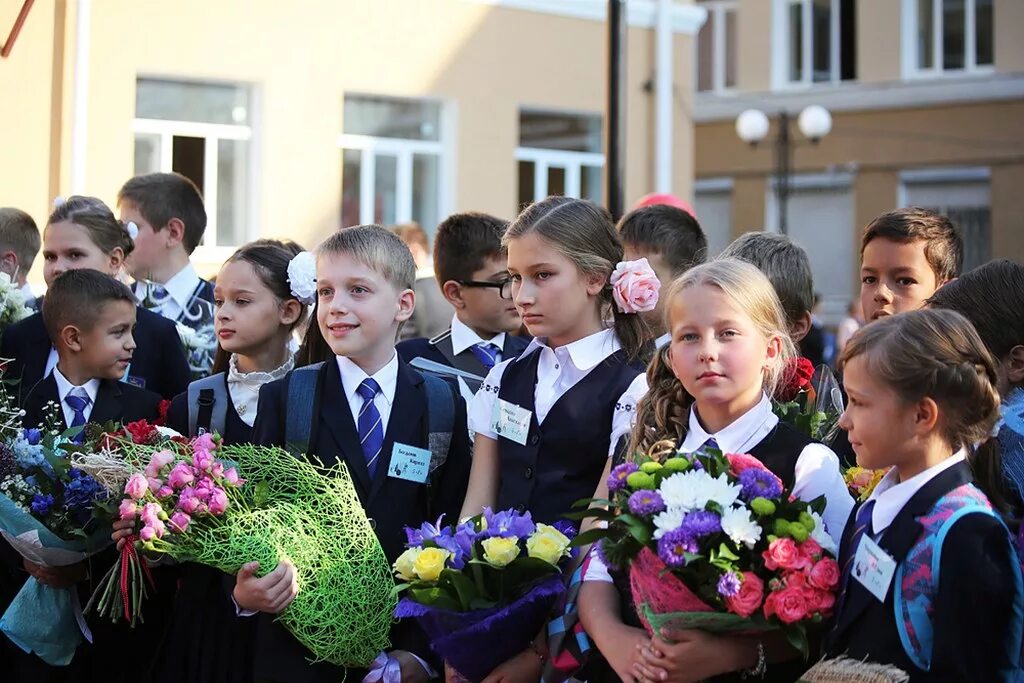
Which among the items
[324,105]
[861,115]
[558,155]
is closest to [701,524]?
[324,105]

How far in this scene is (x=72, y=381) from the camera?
458cm

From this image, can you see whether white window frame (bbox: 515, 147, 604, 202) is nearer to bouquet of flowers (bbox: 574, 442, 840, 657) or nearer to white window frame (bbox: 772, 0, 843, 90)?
white window frame (bbox: 772, 0, 843, 90)

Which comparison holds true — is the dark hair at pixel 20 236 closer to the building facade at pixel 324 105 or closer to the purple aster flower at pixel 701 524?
the purple aster flower at pixel 701 524

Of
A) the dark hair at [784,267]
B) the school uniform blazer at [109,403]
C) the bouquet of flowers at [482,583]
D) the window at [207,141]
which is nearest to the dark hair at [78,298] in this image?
the school uniform blazer at [109,403]

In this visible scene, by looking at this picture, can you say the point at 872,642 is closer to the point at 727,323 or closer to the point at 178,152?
the point at 727,323

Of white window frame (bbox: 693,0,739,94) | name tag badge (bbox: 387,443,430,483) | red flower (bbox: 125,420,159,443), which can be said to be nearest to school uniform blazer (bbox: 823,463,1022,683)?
name tag badge (bbox: 387,443,430,483)

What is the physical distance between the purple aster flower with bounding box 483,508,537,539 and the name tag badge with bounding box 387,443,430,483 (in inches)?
21.3

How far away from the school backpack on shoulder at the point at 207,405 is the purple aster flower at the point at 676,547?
2063 mm

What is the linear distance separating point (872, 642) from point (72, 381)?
304 cm

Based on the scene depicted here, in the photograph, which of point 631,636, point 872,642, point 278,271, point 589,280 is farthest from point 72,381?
point 872,642

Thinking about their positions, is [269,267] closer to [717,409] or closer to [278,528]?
[278,528]

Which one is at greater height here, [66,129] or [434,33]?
[434,33]

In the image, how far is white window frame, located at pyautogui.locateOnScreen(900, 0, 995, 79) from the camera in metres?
19.4

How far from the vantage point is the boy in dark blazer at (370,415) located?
358cm
